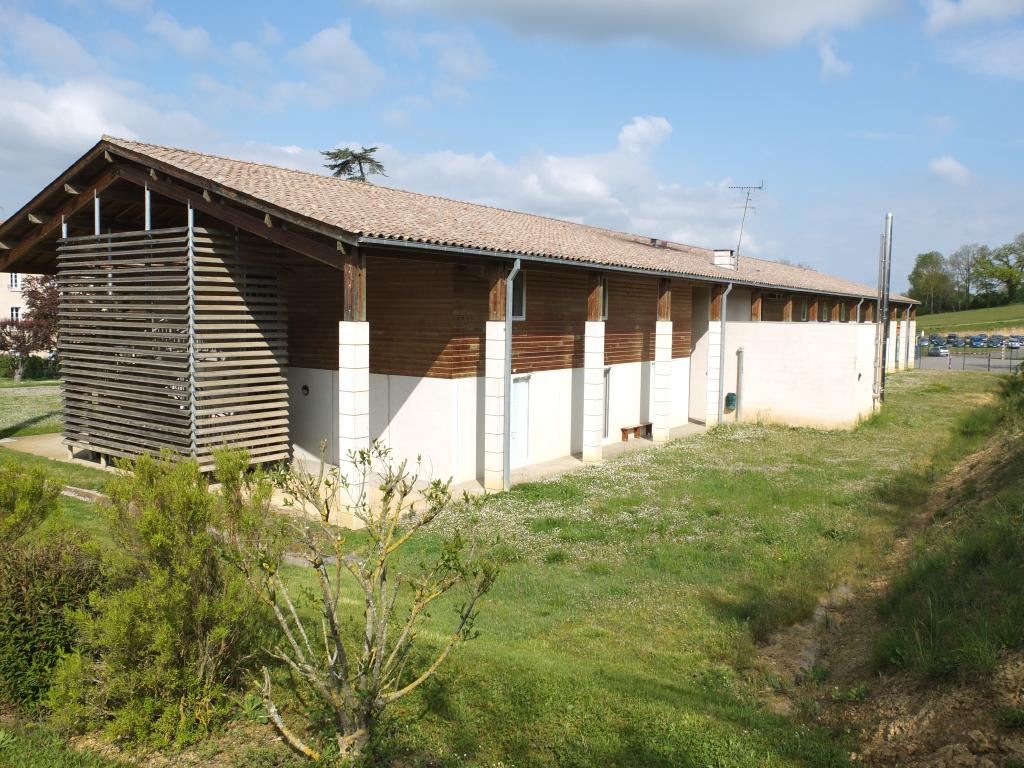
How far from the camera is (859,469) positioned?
15.7 metres

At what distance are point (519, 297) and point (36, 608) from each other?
1106 centimetres

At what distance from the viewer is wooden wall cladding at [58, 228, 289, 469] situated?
12.8 meters

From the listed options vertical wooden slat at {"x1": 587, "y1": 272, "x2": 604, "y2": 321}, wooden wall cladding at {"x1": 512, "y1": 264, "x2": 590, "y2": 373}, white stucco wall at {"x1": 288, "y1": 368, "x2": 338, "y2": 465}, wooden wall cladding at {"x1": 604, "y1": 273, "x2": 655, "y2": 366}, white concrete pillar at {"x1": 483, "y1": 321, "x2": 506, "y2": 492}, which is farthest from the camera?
wooden wall cladding at {"x1": 604, "y1": 273, "x2": 655, "y2": 366}

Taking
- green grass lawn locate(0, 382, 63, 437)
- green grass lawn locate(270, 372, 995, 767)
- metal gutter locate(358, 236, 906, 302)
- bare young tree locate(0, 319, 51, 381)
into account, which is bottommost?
green grass lawn locate(270, 372, 995, 767)

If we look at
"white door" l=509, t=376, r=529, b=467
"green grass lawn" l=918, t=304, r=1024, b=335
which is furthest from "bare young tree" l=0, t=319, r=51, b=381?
"green grass lawn" l=918, t=304, r=1024, b=335

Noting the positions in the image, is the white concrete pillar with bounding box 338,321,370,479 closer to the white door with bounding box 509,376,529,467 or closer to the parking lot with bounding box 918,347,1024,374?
the white door with bounding box 509,376,529,467

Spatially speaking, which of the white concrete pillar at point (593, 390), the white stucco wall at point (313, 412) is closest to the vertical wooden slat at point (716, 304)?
the white concrete pillar at point (593, 390)

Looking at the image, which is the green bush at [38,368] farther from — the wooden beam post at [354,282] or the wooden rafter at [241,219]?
the wooden beam post at [354,282]

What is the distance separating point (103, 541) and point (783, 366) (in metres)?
18.5

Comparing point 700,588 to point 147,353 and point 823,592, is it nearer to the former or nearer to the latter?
point 823,592

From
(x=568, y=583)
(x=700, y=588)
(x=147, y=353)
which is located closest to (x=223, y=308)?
(x=147, y=353)

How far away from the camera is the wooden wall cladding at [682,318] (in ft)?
71.8

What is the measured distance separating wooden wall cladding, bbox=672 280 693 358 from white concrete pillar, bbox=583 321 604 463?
242 inches

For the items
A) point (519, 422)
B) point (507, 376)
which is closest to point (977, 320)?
point (519, 422)
